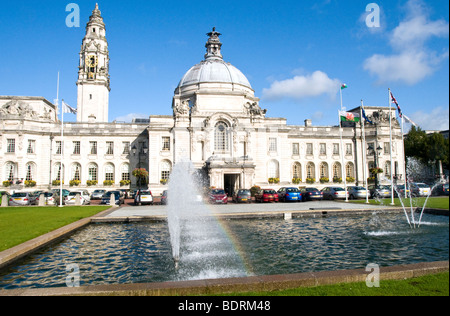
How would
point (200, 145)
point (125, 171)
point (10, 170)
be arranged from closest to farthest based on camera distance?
1. point (200, 145)
2. point (10, 170)
3. point (125, 171)

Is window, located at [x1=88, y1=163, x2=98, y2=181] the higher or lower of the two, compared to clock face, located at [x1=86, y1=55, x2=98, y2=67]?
lower

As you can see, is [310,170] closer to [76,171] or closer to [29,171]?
[76,171]

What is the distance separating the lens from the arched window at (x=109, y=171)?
53.4 m

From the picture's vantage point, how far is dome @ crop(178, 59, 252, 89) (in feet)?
199

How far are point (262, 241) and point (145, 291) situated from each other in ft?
25.9

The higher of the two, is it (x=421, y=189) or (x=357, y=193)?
(x=421, y=189)

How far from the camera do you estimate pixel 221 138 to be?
4975 centimetres

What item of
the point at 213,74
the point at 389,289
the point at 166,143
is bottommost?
the point at 389,289

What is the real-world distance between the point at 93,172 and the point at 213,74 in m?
28.6

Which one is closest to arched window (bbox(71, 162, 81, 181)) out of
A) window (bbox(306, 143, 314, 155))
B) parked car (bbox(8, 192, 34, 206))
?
parked car (bbox(8, 192, 34, 206))

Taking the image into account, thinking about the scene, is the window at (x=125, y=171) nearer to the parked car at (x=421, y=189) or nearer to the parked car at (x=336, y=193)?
the parked car at (x=336, y=193)

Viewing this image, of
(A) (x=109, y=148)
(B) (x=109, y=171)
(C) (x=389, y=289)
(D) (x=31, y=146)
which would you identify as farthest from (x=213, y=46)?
(C) (x=389, y=289)

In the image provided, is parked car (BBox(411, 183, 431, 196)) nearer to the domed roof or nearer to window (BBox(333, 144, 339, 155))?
window (BBox(333, 144, 339, 155))

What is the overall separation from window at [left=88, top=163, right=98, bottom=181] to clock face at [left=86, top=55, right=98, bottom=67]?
24191mm
